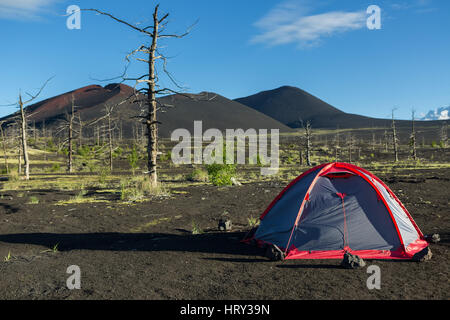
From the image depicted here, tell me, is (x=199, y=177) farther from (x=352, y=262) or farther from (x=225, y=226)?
(x=352, y=262)

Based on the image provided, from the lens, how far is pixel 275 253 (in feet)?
20.9

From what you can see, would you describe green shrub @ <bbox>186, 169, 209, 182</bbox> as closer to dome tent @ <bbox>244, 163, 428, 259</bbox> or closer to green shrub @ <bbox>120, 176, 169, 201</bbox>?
green shrub @ <bbox>120, 176, 169, 201</bbox>

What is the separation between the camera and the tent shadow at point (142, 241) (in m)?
7.24

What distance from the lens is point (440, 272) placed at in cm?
557

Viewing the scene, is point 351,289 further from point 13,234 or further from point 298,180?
point 13,234

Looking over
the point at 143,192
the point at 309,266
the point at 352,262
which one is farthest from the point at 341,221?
the point at 143,192

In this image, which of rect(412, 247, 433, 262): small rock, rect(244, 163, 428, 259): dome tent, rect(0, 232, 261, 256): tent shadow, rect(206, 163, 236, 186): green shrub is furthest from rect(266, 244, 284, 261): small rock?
rect(206, 163, 236, 186): green shrub

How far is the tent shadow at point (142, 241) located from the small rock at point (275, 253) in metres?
0.37

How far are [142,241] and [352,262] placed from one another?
4.76 meters

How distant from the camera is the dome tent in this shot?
6516 mm

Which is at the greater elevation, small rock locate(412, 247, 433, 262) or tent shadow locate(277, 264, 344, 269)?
small rock locate(412, 247, 433, 262)

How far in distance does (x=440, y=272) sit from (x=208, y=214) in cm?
685

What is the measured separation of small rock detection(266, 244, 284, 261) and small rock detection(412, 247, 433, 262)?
7.95ft
